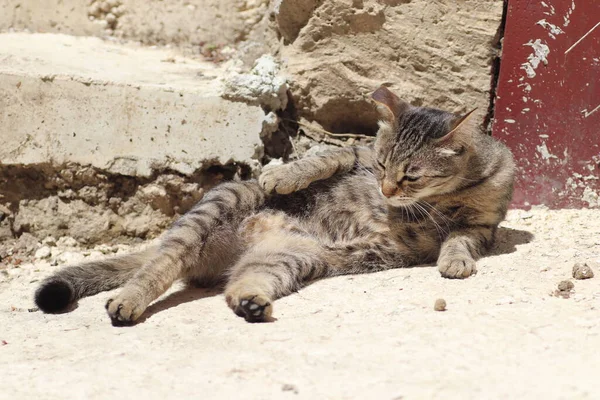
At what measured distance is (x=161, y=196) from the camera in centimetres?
480

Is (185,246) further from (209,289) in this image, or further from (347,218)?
(347,218)

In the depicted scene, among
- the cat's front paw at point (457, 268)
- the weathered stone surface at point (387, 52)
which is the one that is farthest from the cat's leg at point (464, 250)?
the weathered stone surface at point (387, 52)

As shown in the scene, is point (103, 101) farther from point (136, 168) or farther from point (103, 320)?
point (103, 320)

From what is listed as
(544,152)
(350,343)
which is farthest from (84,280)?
(544,152)

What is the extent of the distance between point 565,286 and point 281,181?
5.48 feet

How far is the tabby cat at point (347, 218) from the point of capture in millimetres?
3883

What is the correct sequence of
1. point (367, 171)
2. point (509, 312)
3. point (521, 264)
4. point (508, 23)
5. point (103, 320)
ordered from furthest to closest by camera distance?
point (508, 23), point (367, 171), point (521, 264), point (103, 320), point (509, 312)

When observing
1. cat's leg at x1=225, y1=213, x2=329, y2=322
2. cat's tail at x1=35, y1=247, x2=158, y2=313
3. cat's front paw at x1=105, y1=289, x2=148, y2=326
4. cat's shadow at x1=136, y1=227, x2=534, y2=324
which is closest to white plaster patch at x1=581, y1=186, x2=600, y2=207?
cat's shadow at x1=136, y1=227, x2=534, y2=324

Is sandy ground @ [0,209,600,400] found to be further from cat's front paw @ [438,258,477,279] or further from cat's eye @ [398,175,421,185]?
cat's eye @ [398,175,421,185]

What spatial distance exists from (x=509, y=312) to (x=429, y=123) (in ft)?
4.27

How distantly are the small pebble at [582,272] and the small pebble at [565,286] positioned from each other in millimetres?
163

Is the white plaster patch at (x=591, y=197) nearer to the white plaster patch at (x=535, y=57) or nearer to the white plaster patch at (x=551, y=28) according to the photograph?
the white plaster patch at (x=535, y=57)

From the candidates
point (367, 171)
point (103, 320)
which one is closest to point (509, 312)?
point (367, 171)

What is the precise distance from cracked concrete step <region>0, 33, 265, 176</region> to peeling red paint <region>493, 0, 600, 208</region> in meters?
1.74
